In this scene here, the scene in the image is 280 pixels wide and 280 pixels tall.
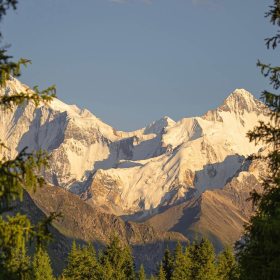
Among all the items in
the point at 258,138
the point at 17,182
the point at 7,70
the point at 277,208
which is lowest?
the point at 277,208

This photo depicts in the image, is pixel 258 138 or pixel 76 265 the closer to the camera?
pixel 258 138

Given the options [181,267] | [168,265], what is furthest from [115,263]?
[168,265]

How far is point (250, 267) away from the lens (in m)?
27.3

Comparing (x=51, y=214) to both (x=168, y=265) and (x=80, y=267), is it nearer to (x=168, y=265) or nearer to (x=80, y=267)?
(x=80, y=267)

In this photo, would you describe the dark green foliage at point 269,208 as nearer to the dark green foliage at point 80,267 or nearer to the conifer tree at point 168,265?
the dark green foliage at point 80,267

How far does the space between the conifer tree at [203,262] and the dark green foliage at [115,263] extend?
917 centimetres

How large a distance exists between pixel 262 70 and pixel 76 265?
186ft

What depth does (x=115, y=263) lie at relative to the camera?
3147 inches

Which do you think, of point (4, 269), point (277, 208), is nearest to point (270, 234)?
point (277, 208)

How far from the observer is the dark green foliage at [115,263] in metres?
77.4

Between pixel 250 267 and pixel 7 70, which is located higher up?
pixel 7 70

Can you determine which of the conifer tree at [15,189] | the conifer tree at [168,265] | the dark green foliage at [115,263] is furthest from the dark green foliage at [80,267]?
the conifer tree at [15,189]

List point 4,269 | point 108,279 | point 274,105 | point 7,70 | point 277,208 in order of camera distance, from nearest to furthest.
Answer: point 4,269, point 7,70, point 277,208, point 274,105, point 108,279

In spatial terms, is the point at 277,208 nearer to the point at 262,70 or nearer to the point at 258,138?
the point at 258,138
